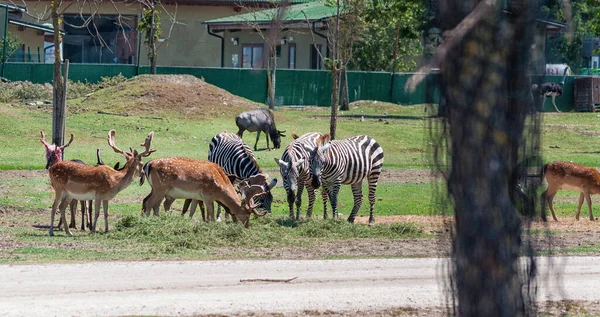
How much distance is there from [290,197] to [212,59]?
3713cm

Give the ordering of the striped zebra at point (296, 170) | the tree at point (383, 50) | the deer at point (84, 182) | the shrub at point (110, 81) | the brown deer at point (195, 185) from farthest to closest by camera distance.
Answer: the tree at point (383, 50) < the shrub at point (110, 81) < the striped zebra at point (296, 170) < the brown deer at point (195, 185) < the deer at point (84, 182)

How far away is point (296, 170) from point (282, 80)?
27824mm

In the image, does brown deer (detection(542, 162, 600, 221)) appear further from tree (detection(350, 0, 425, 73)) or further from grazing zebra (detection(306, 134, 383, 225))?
tree (detection(350, 0, 425, 73))

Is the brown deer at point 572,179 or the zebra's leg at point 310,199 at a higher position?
the brown deer at point 572,179

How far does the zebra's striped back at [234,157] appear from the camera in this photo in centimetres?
1962

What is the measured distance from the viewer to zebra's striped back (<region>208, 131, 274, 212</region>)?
1958 centimetres

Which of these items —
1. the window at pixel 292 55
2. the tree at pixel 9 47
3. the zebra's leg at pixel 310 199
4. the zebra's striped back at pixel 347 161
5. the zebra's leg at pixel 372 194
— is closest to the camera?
the zebra's striped back at pixel 347 161

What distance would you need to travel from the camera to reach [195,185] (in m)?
17.0

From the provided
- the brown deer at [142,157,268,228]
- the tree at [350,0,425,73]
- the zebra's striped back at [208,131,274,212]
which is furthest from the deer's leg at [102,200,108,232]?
the tree at [350,0,425,73]

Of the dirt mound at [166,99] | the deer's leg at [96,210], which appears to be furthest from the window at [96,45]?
the deer's leg at [96,210]

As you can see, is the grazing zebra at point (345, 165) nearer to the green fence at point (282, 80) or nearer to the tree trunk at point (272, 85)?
the tree trunk at point (272, 85)

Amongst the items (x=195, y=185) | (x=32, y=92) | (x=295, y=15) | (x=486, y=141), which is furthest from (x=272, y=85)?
(x=486, y=141)

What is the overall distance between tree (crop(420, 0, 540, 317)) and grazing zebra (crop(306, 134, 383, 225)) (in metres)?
11.8

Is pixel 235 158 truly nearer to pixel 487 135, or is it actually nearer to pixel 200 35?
pixel 487 135
